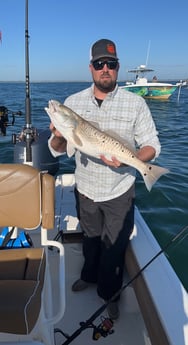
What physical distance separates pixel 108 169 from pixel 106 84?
71 cm

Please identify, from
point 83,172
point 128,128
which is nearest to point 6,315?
point 83,172

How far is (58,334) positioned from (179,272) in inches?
80.5

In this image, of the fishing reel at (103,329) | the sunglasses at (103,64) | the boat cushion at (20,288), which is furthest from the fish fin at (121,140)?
the fishing reel at (103,329)

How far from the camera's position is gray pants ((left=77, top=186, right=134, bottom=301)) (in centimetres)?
287

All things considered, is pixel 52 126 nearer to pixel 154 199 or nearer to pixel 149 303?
pixel 149 303

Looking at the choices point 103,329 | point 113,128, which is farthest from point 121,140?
point 103,329

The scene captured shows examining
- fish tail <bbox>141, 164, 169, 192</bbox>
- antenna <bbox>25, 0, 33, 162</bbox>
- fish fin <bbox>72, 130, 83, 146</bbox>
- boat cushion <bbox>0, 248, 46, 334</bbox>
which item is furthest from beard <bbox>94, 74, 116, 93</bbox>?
antenna <bbox>25, 0, 33, 162</bbox>

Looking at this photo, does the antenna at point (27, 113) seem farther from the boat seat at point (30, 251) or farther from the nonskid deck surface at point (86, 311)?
the boat seat at point (30, 251)

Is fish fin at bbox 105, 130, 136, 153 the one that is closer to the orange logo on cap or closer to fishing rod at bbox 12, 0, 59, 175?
the orange logo on cap

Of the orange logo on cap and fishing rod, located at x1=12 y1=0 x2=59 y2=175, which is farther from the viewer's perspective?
fishing rod, located at x1=12 y1=0 x2=59 y2=175

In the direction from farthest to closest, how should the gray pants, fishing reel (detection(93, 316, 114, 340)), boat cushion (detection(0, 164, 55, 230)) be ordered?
the gray pants < fishing reel (detection(93, 316, 114, 340)) < boat cushion (detection(0, 164, 55, 230))

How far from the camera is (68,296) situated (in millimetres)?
3244

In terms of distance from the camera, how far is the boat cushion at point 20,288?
1711 millimetres

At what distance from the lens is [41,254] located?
245 centimetres
